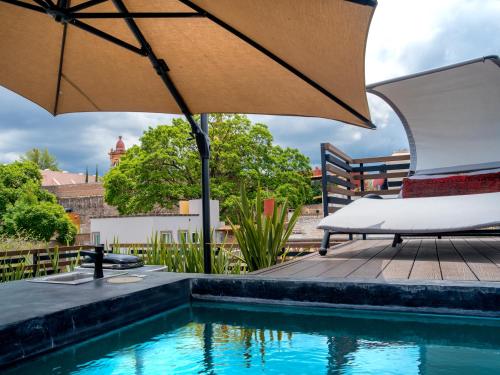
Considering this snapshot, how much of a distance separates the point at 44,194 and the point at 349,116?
26321 mm

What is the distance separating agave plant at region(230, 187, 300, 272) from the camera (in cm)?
384

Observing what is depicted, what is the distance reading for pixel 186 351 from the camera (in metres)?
2.04

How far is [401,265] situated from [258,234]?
1.24m

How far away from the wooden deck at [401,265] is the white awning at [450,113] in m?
1.32

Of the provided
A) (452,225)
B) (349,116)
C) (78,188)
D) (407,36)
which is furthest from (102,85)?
(78,188)

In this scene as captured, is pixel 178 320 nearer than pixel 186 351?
No

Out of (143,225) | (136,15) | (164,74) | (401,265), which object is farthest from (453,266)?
(143,225)

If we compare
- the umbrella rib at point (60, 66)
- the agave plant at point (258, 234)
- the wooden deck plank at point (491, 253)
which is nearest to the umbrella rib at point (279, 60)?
the umbrella rib at point (60, 66)

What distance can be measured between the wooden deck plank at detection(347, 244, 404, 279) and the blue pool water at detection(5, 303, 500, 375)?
382 mm

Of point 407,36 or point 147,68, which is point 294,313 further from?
point 407,36

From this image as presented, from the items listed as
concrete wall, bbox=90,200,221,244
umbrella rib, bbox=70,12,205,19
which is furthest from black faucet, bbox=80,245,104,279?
concrete wall, bbox=90,200,221,244

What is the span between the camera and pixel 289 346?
207cm

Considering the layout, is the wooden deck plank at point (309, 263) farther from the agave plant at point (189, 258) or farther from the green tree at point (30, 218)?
the green tree at point (30, 218)

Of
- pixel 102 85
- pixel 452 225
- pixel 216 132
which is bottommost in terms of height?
pixel 452 225
